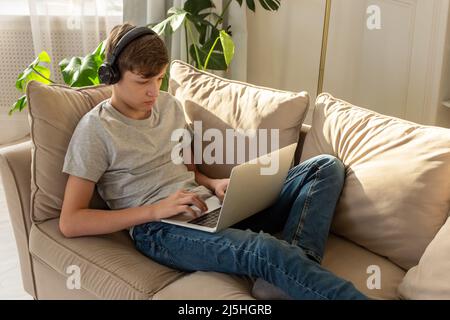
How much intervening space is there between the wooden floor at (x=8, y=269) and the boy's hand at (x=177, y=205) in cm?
74

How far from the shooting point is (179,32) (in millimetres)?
3145

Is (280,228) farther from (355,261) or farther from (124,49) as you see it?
(124,49)

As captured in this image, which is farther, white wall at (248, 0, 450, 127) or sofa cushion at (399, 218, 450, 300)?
white wall at (248, 0, 450, 127)

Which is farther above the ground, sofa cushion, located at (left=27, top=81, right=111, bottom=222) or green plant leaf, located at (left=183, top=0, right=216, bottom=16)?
green plant leaf, located at (left=183, top=0, right=216, bottom=16)

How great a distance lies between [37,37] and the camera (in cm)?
317

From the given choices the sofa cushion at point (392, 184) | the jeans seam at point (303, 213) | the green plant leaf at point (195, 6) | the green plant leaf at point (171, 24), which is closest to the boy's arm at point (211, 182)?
the jeans seam at point (303, 213)

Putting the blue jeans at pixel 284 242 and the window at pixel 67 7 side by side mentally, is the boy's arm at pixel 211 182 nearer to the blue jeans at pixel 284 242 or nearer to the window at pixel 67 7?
the blue jeans at pixel 284 242

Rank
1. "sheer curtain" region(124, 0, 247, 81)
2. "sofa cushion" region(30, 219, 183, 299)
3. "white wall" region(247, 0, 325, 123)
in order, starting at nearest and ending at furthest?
"sofa cushion" region(30, 219, 183, 299) → "sheer curtain" region(124, 0, 247, 81) → "white wall" region(247, 0, 325, 123)

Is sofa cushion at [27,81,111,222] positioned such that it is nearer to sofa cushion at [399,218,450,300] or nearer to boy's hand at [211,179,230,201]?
boy's hand at [211,179,230,201]

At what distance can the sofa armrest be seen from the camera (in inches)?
64.8

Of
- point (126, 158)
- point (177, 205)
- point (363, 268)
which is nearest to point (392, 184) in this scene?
point (363, 268)

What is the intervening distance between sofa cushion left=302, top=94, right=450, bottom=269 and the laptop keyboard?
1.21ft

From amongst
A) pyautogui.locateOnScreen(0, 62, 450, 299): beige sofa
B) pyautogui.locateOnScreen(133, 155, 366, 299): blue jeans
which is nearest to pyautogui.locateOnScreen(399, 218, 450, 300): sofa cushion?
pyautogui.locateOnScreen(0, 62, 450, 299): beige sofa
